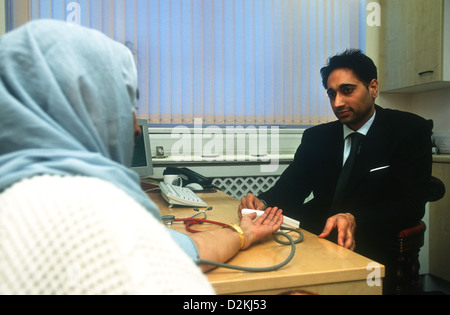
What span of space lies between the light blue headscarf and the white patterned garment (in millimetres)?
56

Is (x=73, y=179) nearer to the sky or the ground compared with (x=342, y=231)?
nearer to the sky

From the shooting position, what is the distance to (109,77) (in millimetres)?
497

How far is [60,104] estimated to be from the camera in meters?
0.45

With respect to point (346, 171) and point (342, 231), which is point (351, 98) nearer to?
point (346, 171)

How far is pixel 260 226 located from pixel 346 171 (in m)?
0.82

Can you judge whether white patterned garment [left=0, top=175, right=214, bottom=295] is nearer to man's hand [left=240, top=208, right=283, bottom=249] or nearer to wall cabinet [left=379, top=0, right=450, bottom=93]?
man's hand [left=240, top=208, right=283, bottom=249]

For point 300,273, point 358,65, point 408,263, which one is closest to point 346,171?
point 408,263

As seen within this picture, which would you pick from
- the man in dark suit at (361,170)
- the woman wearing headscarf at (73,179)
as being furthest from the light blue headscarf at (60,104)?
the man in dark suit at (361,170)

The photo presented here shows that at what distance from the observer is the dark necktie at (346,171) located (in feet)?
5.00

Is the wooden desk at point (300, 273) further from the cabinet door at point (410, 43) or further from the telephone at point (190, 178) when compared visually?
the cabinet door at point (410, 43)

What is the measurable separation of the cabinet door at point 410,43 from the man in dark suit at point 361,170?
2.69ft

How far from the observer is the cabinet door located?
2.18 m

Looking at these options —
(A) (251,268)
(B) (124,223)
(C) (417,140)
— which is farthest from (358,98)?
(B) (124,223)

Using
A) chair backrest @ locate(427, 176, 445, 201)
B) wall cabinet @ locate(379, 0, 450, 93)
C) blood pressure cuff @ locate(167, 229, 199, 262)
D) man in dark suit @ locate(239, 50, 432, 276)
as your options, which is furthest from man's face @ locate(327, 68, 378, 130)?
blood pressure cuff @ locate(167, 229, 199, 262)
